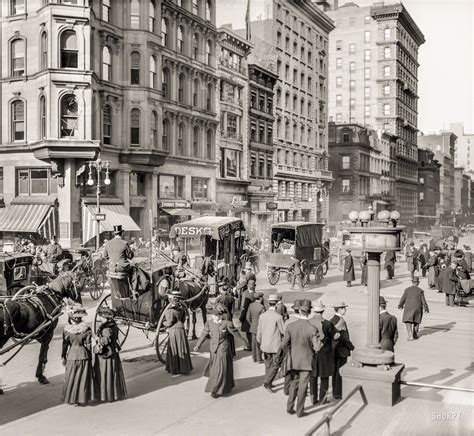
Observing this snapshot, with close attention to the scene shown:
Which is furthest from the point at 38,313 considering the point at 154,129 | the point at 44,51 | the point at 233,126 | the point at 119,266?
the point at 233,126

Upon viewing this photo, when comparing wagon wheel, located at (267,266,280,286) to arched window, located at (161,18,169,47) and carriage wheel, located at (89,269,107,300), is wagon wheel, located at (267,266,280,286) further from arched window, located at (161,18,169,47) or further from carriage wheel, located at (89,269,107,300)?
arched window, located at (161,18,169,47)

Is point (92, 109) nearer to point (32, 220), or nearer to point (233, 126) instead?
point (32, 220)

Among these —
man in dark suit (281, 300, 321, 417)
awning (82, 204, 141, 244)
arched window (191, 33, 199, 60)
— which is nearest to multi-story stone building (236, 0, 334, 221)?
arched window (191, 33, 199, 60)

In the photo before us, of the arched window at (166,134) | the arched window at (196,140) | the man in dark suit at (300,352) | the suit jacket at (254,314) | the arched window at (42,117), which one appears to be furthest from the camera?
the arched window at (196,140)

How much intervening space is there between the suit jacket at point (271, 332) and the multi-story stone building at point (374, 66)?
77446 millimetres

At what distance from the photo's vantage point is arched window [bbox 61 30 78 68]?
33719mm

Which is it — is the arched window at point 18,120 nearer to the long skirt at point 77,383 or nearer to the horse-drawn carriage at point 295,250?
the horse-drawn carriage at point 295,250

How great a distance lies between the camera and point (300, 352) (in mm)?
10016

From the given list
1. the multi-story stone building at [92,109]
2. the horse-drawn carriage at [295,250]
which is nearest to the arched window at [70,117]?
the multi-story stone building at [92,109]

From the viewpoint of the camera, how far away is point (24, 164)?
3544 centimetres

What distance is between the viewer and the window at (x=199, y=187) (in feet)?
150

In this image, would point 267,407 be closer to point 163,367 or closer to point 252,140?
point 163,367

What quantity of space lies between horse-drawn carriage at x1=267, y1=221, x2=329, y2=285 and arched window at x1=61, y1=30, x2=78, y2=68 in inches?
607

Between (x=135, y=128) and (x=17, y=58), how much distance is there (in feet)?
27.3
